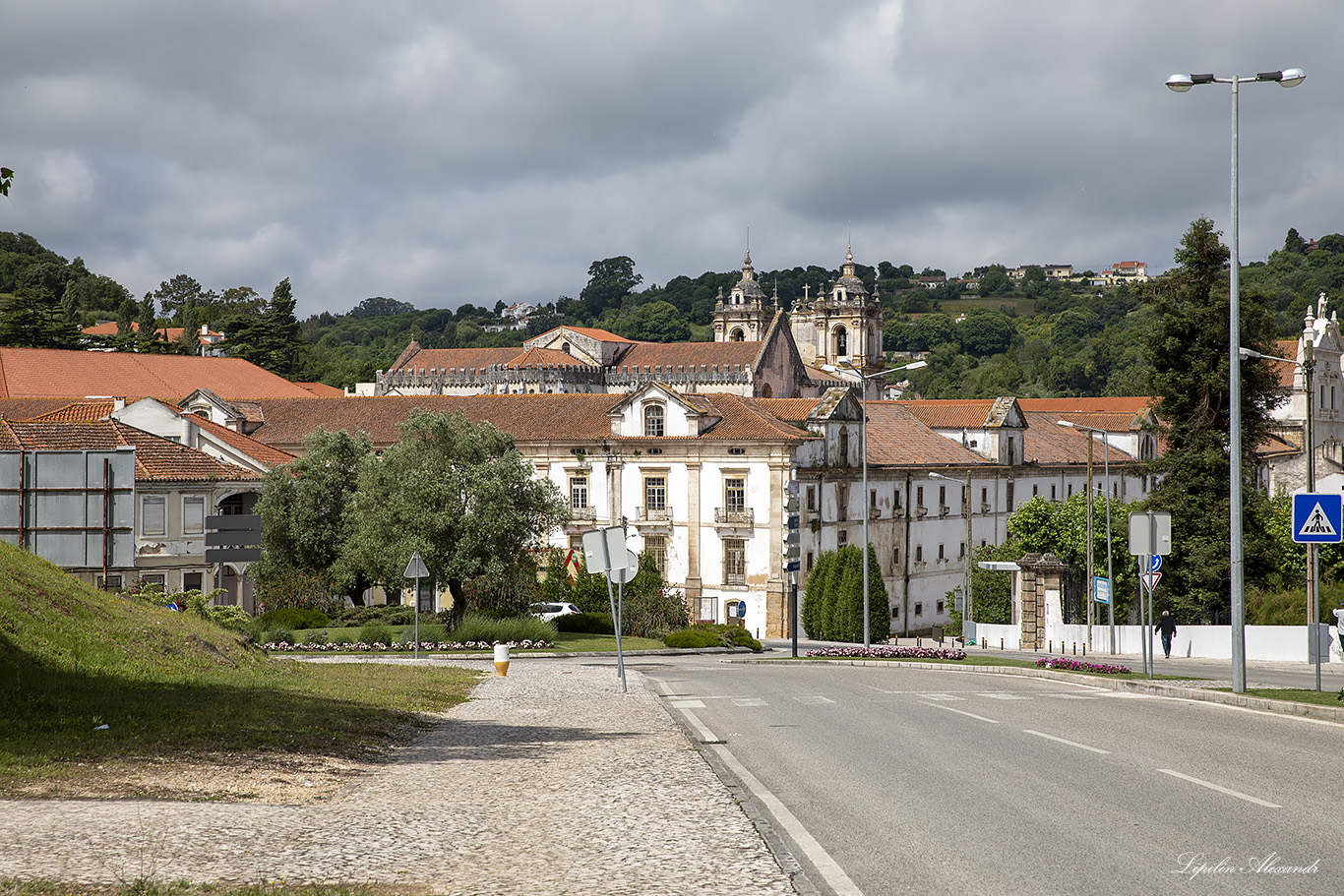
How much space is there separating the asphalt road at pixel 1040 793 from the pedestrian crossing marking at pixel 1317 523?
3030mm

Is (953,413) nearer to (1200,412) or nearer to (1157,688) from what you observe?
(1200,412)

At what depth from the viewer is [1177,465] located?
4772 cm

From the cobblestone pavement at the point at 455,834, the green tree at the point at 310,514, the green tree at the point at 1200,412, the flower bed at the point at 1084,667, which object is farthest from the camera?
the green tree at the point at 310,514

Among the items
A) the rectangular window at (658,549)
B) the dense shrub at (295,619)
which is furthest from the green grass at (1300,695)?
the rectangular window at (658,549)

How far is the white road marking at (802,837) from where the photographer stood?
24.7 feet

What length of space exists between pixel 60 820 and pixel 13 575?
40.5ft

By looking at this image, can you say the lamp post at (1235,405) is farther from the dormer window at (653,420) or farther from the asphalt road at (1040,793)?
the dormer window at (653,420)

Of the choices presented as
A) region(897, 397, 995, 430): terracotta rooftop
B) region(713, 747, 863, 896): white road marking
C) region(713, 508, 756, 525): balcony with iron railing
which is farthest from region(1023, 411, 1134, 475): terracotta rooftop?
region(713, 747, 863, 896): white road marking

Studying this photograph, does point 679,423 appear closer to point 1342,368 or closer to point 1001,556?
point 1001,556

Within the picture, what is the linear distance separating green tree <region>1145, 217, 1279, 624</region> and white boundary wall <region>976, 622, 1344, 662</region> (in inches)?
104

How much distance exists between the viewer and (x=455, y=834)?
8.88 meters

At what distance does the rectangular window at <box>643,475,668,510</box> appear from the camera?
66125 mm

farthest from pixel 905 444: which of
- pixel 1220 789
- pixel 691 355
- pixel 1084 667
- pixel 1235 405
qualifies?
pixel 1220 789

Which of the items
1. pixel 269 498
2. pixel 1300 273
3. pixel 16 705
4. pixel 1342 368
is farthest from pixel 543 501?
pixel 1300 273
